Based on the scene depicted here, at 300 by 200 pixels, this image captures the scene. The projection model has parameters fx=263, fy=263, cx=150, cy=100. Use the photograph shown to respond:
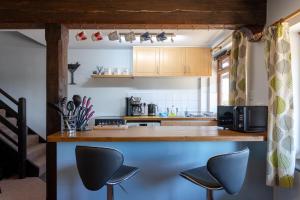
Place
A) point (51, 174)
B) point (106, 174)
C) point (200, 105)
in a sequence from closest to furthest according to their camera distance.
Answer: point (106, 174) < point (51, 174) < point (200, 105)

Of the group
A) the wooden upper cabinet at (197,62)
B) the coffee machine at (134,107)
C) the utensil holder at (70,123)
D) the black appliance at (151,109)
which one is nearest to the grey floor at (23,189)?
the utensil holder at (70,123)

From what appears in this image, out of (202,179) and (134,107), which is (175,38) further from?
(202,179)

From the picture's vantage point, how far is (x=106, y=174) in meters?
1.78

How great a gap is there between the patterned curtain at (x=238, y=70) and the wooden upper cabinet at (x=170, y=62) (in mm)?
1709

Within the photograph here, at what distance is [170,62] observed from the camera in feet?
15.6

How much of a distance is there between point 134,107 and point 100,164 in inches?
125

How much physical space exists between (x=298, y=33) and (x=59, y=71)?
2319 millimetres

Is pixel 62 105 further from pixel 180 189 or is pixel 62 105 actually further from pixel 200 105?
pixel 200 105

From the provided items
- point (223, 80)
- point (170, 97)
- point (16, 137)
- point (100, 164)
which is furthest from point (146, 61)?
point (100, 164)

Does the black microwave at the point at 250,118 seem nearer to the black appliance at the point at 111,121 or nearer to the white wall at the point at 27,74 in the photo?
the black appliance at the point at 111,121

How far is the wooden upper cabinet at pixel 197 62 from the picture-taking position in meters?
4.76

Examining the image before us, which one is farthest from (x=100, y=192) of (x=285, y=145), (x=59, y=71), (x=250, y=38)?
(x=250, y=38)

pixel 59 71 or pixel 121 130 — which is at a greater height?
pixel 59 71

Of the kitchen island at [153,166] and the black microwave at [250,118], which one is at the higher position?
the black microwave at [250,118]
